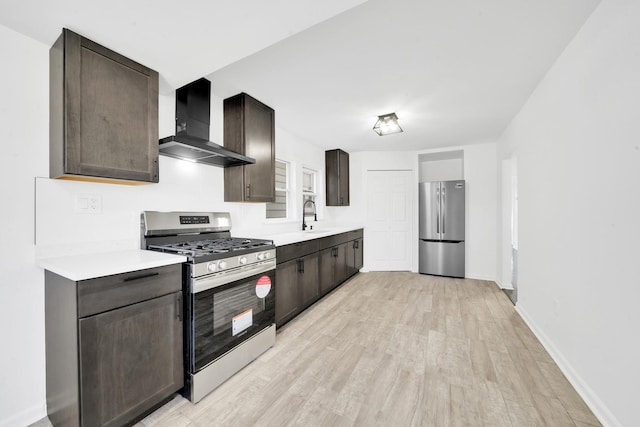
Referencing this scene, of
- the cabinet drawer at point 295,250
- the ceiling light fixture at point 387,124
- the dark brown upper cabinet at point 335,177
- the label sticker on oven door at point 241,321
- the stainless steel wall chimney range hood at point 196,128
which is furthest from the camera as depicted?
the dark brown upper cabinet at point 335,177

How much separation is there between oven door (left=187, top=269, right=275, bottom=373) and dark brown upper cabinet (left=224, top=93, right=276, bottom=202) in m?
0.93

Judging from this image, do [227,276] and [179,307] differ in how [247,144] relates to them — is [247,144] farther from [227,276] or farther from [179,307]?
[179,307]

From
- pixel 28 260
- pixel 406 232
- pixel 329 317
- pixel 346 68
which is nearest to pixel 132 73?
pixel 28 260

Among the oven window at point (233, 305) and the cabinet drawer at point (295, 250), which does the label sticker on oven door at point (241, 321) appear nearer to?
the oven window at point (233, 305)

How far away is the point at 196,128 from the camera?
232cm

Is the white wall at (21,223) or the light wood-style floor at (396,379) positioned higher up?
the white wall at (21,223)

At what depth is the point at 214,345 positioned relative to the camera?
1.77 metres

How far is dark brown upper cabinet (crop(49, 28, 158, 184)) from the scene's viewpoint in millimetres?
1457

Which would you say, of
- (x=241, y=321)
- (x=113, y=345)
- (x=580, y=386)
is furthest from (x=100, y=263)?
(x=580, y=386)

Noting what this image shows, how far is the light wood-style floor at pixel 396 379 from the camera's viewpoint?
1.54 meters

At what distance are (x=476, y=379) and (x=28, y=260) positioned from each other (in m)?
3.02

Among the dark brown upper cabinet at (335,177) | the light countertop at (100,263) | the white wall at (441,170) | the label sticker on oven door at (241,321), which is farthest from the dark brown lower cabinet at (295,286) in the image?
the white wall at (441,170)

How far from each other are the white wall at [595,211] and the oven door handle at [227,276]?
7.24ft

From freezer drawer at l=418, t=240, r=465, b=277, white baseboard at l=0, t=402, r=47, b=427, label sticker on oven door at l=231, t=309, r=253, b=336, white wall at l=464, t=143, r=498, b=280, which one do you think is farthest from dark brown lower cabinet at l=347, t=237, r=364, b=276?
white baseboard at l=0, t=402, r=47, b=427
